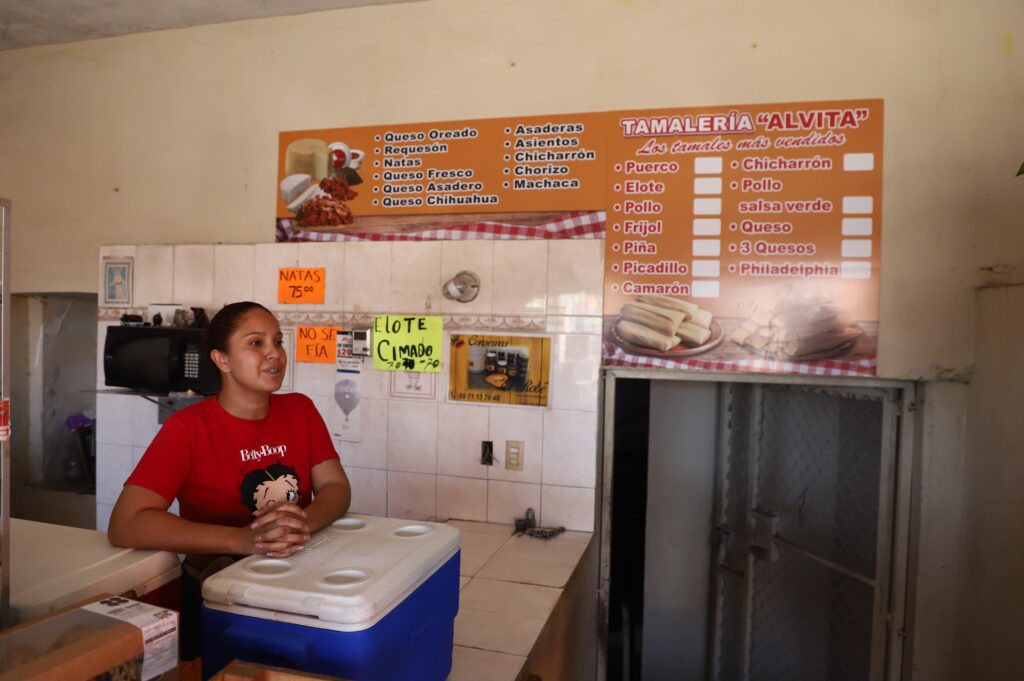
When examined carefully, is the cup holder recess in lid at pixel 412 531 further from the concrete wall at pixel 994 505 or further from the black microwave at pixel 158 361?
the concrete wall at pixel 994 505

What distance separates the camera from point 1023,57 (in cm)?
223

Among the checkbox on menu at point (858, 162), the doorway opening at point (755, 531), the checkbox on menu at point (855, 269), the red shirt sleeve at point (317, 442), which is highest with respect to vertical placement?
the checkbox on menu at point (858, 162)

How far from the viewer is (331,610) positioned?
2.99 ft

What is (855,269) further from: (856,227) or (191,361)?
(191,361)

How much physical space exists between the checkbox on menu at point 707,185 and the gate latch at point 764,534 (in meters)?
1.69

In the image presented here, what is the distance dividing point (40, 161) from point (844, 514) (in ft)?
14.8

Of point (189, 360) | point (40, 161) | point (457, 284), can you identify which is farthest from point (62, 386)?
point (457, 284)

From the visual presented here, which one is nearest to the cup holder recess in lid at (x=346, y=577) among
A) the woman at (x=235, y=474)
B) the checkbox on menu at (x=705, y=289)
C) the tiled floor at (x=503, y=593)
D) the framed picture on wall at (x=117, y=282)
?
the woman at (x=235, y=474)

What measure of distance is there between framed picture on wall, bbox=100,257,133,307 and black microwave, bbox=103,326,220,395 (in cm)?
35

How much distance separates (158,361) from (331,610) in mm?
2207

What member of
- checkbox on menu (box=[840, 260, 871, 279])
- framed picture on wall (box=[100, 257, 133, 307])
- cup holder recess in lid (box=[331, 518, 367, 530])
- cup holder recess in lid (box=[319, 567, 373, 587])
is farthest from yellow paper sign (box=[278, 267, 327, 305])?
checkbox on menu (box=[840, 260, 871, 279])

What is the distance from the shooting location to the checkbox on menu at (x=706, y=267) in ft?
8.00

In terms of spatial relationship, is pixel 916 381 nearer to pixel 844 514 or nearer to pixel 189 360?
pixel 844 514

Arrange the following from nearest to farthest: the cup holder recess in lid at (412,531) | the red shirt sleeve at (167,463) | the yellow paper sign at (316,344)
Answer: the cup holder recess in lid at (412,531) < the red shirt sleeve at (167,463) < the yellow paper sign at (316,344)
